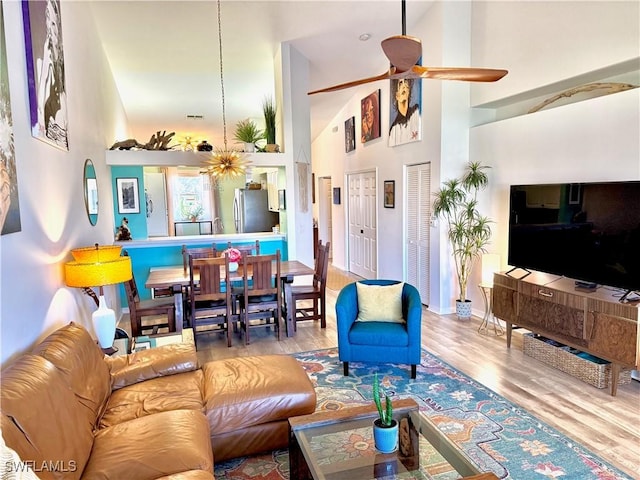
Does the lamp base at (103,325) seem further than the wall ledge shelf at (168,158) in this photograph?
No

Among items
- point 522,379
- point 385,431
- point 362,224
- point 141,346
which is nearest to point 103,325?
point 141,346

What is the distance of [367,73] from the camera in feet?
22.4

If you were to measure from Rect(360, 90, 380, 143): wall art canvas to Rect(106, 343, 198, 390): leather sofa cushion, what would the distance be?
518 centimetres

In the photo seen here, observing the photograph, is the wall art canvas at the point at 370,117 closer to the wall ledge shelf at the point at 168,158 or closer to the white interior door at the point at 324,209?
the wall ledge shelf at the point at 168,158

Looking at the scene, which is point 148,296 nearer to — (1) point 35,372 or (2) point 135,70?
(2) point 135,70

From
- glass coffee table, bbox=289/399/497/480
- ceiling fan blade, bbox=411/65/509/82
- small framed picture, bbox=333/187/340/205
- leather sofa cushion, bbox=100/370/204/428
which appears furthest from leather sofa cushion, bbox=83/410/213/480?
small framed picture, bbox=333/187/340/205

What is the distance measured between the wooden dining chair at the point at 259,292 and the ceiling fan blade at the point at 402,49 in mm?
2280

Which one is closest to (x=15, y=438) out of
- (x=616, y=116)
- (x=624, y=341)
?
(x=624, y=341)

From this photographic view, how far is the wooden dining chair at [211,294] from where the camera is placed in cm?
419

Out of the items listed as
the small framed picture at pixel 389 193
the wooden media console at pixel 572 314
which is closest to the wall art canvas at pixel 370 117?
the small framed picture at pixel 389 193

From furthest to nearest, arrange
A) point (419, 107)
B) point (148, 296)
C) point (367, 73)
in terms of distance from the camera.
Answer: point (367, 73), point (148, 296), point (419, 107)

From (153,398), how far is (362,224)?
5997 millimetres

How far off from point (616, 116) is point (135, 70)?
247 inches

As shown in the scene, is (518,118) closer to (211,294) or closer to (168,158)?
(211,294)
